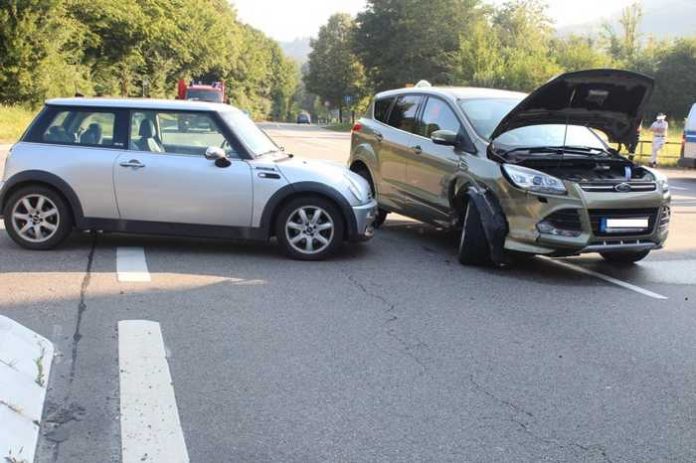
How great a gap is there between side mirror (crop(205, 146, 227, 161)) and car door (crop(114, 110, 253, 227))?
8cm

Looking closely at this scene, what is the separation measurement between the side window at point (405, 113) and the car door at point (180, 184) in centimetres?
253

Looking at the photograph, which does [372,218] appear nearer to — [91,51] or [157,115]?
[157,115]

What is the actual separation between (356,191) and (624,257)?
3152mm

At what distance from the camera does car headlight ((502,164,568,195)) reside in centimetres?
705

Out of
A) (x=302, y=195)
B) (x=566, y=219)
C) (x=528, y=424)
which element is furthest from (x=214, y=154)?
(x=528, y=424)

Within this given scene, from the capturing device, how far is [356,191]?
25.5 ft

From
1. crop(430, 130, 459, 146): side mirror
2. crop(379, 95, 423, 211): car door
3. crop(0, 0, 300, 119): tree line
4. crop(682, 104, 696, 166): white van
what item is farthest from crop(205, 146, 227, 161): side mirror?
crop(0, 0, 300, 119): tree line

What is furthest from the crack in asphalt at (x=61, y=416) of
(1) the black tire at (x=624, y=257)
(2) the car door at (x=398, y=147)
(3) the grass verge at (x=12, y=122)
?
(3) the grass verge at (x=12, y=122)

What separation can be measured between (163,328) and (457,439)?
8.13 feet

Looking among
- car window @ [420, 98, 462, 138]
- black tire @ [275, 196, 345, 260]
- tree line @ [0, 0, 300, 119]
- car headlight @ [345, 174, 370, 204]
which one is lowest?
black tire @ [275, 196, 345, 260]

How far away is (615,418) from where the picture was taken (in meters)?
4.03

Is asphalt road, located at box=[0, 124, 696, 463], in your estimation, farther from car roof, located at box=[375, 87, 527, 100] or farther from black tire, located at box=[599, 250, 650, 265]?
car roof, located at box=[375, 87, 527, 100]

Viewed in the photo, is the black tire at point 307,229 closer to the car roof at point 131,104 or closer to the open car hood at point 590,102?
the car roof at point 131,104

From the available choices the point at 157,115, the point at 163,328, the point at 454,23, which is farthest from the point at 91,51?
the point at 163,328
